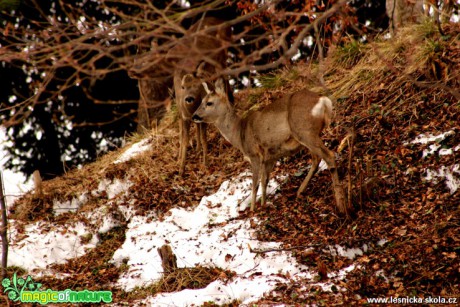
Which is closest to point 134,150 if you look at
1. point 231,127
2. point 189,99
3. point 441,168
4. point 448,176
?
point 189,99

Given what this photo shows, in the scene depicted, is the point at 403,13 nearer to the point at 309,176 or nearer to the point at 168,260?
the point at 309,176

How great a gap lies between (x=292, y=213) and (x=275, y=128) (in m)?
1.12

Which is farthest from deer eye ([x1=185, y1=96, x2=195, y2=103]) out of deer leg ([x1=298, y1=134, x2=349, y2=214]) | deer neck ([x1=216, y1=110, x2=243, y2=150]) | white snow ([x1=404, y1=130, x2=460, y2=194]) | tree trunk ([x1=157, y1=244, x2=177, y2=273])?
white snow ([x1=404, y1=130, x2=460, y2=194])

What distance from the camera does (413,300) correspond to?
525cm

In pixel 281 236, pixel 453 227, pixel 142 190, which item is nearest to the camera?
pixel 453 227

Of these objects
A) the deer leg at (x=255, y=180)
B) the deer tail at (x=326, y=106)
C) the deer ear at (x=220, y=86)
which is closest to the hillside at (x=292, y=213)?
the deer leg at (x=255, y=180)

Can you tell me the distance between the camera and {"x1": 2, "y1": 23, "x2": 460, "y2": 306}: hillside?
595 centimetres

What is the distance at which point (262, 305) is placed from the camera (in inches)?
222

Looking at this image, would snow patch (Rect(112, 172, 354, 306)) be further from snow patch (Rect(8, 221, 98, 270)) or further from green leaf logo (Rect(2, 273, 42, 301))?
green leaf logo (Rect(2, 273, 42, 301))

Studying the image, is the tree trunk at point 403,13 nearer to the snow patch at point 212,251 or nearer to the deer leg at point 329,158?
the deer leg at point 329,158

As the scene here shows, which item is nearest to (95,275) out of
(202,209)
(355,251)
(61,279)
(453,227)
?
(61,279)

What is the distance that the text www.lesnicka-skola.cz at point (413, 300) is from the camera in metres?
5.13

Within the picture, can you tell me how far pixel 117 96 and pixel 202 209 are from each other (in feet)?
19.4

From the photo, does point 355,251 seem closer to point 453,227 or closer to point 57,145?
point 453,227
